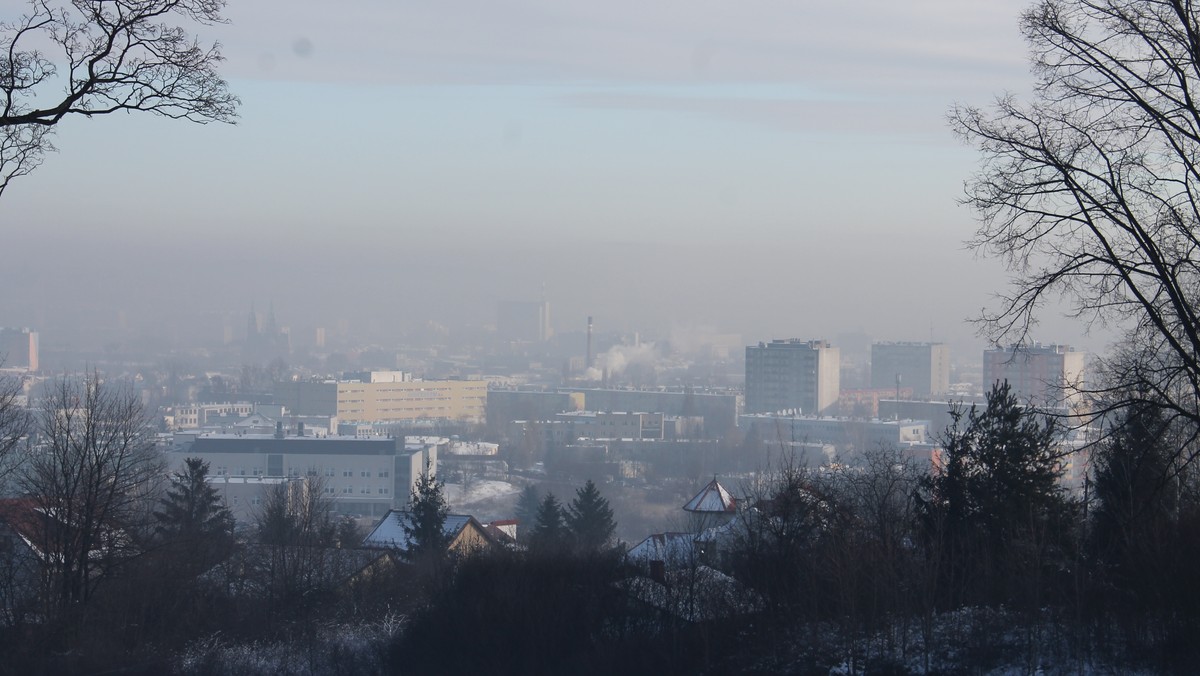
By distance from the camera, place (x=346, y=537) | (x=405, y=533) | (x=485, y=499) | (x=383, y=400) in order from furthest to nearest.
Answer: (x=383, y=400), (x=485, y=499), (x=346, y=537), (x=405, y=533)

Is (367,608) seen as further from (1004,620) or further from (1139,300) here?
(1139,300)

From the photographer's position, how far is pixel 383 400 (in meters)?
105

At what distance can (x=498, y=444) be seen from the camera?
3036 inches

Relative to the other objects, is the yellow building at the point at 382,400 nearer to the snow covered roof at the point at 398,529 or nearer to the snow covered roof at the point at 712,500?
the snow covered roof at the point at 398,529

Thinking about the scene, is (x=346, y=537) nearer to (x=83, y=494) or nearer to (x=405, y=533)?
(x=405, y=533)

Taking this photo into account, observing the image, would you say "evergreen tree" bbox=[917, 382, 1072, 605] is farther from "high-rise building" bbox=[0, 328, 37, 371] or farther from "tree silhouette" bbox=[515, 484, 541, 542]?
"high-rise building" bbox=[0, 328, 37, 371]

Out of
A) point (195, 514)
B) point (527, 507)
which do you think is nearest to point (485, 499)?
point (527, 507)

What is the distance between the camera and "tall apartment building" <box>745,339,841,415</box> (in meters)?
101

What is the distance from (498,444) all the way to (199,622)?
205 feet

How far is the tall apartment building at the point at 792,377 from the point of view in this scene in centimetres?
10144

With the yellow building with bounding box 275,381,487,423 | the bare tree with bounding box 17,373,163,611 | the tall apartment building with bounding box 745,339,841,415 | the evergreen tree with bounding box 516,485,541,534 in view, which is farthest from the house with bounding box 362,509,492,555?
the tall apartment building with bounding box 745,339,841,415

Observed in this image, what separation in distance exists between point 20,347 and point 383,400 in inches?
2079

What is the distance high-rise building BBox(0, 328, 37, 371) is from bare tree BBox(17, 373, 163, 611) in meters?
119

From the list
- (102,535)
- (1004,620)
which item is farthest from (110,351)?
(1004,620)
